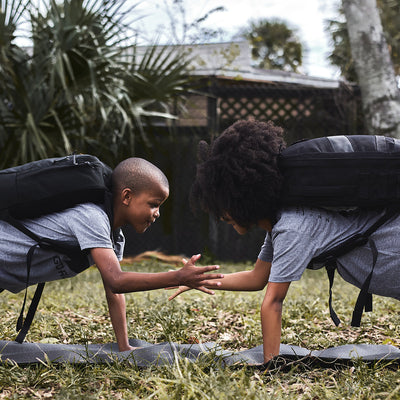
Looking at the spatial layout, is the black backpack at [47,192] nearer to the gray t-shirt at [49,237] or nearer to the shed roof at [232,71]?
the gray t-shirt at [49,237]

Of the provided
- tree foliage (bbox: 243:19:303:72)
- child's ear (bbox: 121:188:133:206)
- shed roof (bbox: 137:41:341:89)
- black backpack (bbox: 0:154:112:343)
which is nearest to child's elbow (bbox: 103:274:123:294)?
black backpack (bbox: 0:154:112:343)

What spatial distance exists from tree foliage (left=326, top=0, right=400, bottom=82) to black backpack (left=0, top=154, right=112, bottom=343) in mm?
17054

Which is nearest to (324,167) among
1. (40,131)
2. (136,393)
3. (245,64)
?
(136,393)

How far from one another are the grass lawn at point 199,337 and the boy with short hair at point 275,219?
36 cm

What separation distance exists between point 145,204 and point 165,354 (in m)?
0.76

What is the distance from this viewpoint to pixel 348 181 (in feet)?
8.03

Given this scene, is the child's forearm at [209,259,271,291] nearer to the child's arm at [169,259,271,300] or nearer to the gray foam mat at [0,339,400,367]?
the child's arm at [169,259,271,300]

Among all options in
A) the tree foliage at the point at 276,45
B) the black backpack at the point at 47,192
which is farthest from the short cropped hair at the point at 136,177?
the tree foliage at the point at 276,45

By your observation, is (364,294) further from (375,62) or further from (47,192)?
(375,62)

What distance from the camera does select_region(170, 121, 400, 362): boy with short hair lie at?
242 centimetres

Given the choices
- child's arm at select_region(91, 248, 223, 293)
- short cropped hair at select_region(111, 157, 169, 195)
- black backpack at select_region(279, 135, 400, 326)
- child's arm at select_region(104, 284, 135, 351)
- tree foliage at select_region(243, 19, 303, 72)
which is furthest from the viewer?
tree foliage at select_region(243, 19, 303, 72)

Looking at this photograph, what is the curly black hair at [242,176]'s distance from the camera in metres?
2.46

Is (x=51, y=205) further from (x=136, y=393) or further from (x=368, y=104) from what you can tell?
(x=368, y=104)

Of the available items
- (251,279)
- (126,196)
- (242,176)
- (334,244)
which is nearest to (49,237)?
(126,196)
